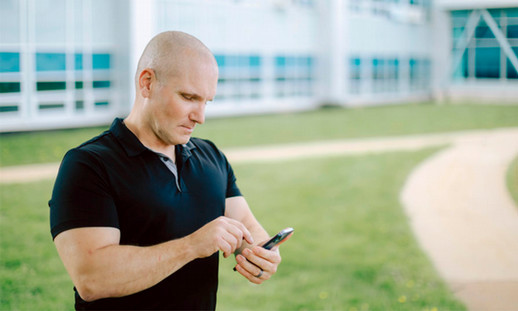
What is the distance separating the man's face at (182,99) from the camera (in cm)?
197

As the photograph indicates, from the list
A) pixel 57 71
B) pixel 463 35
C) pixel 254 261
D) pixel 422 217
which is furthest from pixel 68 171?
pixel 463 35

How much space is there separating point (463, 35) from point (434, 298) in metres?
27.6

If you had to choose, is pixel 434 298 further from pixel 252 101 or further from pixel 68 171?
pixel 252 101

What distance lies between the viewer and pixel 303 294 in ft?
17.6

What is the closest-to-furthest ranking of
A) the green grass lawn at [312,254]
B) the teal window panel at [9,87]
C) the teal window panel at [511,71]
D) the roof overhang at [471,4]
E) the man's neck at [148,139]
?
the man's neck at [148,139]
the green grass lawn at [312,254]
the teal window panel at [9,87]
the roof overhang at [471,4]
the teal window panel at [511,71]

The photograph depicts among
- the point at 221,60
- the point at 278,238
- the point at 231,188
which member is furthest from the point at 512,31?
the point at 278,238

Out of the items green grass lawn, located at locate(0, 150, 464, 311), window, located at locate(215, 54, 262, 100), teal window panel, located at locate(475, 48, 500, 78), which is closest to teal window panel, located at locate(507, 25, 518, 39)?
teal window panel, located at locate(475, 48, 500, 78)

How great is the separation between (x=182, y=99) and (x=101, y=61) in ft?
54.8

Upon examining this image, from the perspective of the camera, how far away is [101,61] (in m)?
17.9

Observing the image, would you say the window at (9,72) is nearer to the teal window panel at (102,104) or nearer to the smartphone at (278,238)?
the teal window panel at (102,104)

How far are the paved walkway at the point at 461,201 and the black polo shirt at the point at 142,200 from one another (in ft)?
11.1

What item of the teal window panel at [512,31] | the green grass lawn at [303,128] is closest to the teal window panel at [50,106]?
the green grass lawn at [303,128]

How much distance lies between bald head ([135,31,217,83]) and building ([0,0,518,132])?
1492 centimetres

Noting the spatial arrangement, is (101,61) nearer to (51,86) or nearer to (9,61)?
(51,86)
